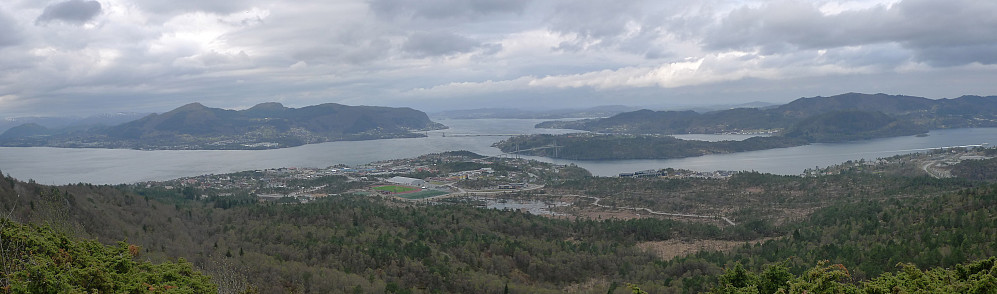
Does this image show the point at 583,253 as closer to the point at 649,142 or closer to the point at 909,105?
the point at 649,142

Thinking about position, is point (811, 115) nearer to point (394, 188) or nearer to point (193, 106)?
point (394, 188)

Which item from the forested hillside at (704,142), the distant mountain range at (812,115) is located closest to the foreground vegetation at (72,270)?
the forested hillside at (704,142)

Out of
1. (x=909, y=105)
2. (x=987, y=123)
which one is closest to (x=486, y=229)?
(x=987, y=123)

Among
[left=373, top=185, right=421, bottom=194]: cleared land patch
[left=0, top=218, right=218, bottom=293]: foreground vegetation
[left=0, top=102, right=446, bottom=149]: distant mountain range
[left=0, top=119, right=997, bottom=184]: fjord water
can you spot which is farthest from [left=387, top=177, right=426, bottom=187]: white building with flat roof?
[left=0, top=102, right=446, bottom=149]: distant mountain range

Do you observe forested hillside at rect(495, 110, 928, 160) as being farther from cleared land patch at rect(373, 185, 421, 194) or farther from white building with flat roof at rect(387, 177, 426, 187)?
cleared land patch at rect(373, 185, 421, 194)

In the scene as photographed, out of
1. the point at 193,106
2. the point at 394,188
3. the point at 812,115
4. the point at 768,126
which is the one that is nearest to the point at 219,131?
the point at 193,106

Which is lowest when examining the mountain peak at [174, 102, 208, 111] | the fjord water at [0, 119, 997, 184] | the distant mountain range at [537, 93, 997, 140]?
the fjord water at [0, 119, 997, 184]
